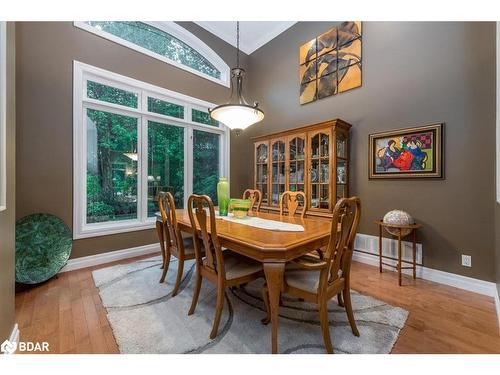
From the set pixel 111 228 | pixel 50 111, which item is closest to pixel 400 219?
pixel 111 228

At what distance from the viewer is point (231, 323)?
168cm

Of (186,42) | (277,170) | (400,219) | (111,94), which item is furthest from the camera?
(186,42)

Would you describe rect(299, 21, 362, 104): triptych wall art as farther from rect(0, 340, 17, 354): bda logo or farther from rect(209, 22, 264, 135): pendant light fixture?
rect(0, 340, 17, 354): bda logo

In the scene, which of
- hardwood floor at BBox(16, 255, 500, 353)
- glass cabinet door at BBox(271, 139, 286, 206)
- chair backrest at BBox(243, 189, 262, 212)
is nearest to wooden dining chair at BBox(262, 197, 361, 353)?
hardwood floor at BBox(16, 255, 500, 353)

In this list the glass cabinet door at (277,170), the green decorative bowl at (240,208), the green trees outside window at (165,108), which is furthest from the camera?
the glass cabinet door at (277,170)

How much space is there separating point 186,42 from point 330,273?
4442 millimetres

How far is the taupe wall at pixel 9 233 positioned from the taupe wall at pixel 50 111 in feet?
4.49

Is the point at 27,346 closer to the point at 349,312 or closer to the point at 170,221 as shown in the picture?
the point at 170,221

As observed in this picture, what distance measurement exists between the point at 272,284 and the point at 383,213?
89.6 inches

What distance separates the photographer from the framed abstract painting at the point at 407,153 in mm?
2447

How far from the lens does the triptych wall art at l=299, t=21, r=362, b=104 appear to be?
3.11m

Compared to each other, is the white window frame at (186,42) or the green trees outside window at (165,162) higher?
the white window frame at (186,42)

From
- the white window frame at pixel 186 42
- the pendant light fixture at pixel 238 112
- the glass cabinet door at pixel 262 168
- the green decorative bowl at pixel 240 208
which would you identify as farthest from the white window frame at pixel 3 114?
the glass cabinet door at pixel 262 168

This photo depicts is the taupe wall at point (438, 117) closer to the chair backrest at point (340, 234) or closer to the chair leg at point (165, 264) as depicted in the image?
the chair backrest at point (340, 234)
